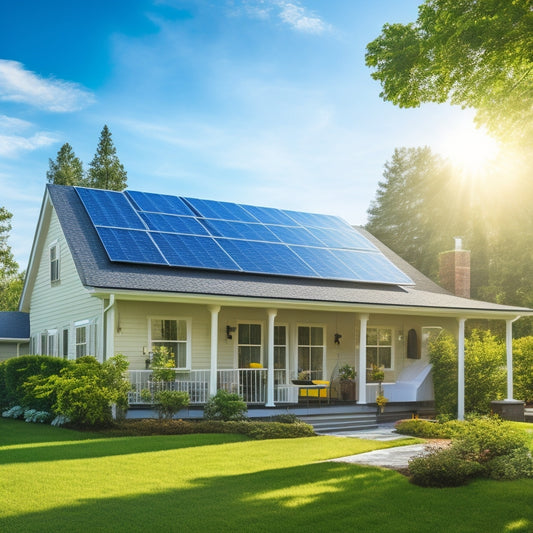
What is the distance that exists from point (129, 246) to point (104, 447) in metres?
6.83

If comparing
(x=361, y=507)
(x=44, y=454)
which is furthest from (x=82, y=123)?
(x=361, y=507)

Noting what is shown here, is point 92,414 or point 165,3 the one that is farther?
point 165,3

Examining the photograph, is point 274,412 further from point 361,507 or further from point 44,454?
point 361,507

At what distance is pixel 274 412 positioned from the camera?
56.6 ft

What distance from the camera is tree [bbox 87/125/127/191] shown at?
44.3 m

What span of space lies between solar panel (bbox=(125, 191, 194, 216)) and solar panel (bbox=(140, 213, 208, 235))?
0.44 m

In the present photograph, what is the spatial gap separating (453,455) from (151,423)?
719 cm

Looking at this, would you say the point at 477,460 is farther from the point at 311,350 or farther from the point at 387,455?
the point at 311,350

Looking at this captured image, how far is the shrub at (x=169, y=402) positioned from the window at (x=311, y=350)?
518 cm

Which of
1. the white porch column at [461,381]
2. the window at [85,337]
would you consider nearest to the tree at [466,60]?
the white porch column at [461,381]

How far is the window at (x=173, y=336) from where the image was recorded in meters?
17.9

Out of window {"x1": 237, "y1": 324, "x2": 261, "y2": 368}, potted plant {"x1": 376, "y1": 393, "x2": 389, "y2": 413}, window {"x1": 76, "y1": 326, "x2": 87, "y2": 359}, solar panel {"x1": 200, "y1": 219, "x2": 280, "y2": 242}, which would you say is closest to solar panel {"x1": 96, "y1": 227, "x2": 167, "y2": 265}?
window {"x1": 76, "y1": 326, "x2": 87, "y2": 359}

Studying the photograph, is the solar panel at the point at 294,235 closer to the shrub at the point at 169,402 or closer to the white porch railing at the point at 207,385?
Answer: the white porch railing at the point at 207,385

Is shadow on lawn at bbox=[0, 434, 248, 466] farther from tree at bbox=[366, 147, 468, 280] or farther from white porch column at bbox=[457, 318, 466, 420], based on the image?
tree at bbox=[366, 147, 468, 280]
